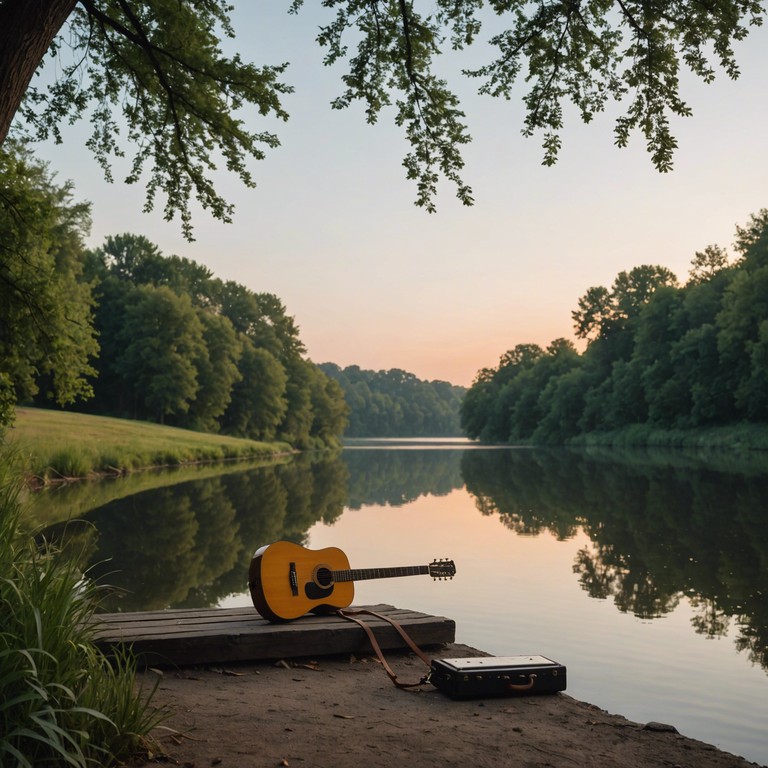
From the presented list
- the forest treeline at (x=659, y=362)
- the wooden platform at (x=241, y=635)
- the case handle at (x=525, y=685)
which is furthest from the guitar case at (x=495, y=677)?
the forest treeline at (x=659, y=362)

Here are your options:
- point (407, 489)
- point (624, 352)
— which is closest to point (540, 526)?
point (407, 489)

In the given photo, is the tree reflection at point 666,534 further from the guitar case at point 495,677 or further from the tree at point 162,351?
the tree at point 162,351

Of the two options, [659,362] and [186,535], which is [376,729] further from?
[659,362]

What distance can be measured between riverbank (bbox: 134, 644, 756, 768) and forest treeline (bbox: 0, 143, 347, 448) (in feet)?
46.3

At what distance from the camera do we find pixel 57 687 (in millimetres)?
3600

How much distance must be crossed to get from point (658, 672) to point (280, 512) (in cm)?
1350

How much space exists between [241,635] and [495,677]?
6.00 feet

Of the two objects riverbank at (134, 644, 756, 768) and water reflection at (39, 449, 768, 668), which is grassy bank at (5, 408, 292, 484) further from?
riverbank at (134, 644, 756, 768)

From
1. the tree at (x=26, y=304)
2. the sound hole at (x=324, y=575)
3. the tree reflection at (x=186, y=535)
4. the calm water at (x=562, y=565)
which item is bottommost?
the tree reflection at (x=186, y=535)

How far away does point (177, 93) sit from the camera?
9.41 meters

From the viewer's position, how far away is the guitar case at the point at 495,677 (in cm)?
505

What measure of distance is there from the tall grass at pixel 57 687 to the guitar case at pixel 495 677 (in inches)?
78.2

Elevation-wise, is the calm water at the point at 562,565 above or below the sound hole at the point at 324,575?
below

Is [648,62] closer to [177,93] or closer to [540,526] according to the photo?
[177,93]
